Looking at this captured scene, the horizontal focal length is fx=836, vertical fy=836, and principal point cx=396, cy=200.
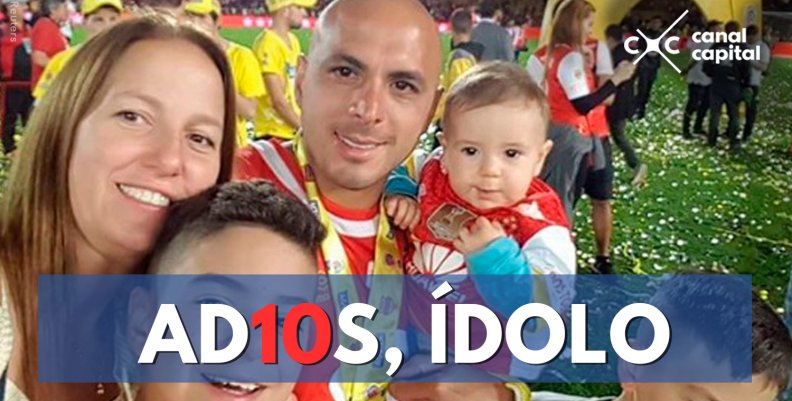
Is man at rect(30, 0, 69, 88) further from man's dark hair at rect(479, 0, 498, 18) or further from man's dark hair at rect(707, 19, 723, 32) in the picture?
man's dark hair at rect(707, 19, 723, 32)

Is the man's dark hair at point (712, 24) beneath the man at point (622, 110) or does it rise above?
above

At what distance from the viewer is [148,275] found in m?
1.80

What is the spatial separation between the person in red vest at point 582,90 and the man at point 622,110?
0.05ft

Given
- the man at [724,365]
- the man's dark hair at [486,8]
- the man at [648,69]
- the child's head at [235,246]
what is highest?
the man's dark hair at [486,8]

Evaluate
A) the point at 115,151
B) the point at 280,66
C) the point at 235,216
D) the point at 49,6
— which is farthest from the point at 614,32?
the point at 49,6

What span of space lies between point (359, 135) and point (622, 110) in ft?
1.90

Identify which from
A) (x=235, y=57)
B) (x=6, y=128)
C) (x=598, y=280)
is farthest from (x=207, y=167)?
(x=598, y=280)

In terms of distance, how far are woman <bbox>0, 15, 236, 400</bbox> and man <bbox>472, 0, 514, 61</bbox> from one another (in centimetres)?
55

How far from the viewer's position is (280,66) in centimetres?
177

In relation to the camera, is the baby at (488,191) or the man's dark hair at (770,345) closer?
the baby at (488,191)

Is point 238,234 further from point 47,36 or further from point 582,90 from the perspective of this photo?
point 582,90

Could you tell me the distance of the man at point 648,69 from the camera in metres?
1.79

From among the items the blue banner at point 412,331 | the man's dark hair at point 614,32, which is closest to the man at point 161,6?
the blue banner at point 412,331

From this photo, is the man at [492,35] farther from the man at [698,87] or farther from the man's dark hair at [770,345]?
the man's dark hair at [770,345]
